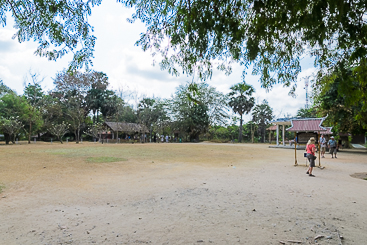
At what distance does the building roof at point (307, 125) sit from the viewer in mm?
26875

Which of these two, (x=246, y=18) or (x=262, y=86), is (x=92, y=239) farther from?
(x=246, y=18)

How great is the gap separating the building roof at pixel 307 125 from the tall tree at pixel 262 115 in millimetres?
21933

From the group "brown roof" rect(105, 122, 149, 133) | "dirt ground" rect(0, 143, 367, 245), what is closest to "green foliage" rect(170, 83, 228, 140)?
"brown roof" rect(105, 122, 149, 133)

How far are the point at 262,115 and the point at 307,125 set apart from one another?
931 inches

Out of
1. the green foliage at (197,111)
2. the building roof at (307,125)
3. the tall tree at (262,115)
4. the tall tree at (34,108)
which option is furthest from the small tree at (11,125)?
the tall tree at (262,115)

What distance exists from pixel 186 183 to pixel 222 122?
46374 millimetres

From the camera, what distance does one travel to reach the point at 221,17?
388 cm

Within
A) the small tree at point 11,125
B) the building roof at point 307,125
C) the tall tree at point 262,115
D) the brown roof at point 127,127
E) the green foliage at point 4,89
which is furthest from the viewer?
the tall tree at point 262,115

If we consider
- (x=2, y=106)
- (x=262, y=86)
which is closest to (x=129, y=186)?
(x=262, y=86)

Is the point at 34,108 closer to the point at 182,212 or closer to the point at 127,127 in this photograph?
the point at 127,127

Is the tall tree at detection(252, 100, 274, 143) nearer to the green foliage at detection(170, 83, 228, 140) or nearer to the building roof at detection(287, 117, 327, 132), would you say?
the green foliage at detection(170, 83, 228, 140)

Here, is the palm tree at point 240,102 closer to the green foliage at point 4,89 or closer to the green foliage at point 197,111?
the green foliage at point 197,111

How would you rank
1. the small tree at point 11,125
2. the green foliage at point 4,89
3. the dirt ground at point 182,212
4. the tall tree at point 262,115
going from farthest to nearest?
the tall tree at point 262,115 < the green foliage at point 4,89 < the small tree at point 11,125 < the dirt ground at point 182,212

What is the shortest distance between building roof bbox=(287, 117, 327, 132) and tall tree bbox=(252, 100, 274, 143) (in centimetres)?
2193
